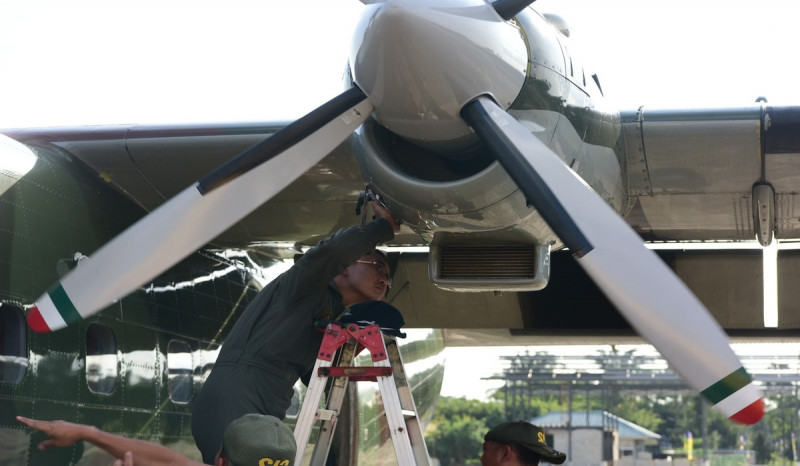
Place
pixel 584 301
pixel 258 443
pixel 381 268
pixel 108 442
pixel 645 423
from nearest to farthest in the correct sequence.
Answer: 1. pixel 258 443
2. pixel 108 442
3. pixel 381 268
4. pixel 584 301
5. pixel 645 423

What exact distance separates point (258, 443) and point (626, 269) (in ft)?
7.68

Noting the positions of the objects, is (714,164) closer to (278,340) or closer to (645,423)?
(278,340)

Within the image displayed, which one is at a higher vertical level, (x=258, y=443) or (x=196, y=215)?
(x=196, y=215)

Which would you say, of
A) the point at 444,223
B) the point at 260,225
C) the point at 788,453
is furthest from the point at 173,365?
the point at 788,453

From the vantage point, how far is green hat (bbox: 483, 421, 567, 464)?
4094mm

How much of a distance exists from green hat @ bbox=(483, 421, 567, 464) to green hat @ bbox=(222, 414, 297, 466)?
1.59 meters

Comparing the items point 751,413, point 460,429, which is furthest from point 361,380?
point 460,429

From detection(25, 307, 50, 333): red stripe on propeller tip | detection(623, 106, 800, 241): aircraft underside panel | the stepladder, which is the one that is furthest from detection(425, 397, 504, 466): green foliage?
detection(25, 307, 50, 333): red stripe on propeller tip

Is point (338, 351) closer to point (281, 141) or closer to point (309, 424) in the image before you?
point (309, 424)

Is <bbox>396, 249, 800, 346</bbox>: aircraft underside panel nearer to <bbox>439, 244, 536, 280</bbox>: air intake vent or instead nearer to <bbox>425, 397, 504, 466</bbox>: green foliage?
<bbox>439, 244, 536, 280</bbox>: air intake vent

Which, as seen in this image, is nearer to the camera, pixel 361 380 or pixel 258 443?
pixel 258 443

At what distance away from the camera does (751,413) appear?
12.8ft

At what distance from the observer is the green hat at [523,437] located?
4.09 meters

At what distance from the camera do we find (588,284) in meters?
8.48
